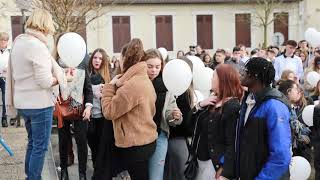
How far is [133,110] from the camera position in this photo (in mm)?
4629

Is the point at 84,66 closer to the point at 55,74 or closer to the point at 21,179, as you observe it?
the point at 55,74

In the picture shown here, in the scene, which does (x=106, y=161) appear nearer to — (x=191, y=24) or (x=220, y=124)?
(x=220, y=124)

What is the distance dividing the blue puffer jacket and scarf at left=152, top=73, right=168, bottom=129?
1.60m

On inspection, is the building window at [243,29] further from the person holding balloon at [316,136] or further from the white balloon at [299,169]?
the white balloon at [299,169]

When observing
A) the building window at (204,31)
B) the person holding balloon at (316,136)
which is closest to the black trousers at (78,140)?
the person holding balloon at (316,136)

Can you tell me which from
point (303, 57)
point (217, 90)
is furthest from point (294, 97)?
point (303, 57)

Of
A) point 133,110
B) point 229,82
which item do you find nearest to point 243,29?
point 133,110

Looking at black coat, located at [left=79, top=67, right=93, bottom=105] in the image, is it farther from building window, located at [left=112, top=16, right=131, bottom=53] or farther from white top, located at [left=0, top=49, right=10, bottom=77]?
building window, located at [left=112, top=16, right=131, bottom=53]

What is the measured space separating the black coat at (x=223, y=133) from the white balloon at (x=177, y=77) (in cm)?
54

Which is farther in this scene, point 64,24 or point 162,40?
point 162,40

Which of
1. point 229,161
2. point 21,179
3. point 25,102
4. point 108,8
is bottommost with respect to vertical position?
point 21,179

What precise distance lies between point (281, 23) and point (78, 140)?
34.1m

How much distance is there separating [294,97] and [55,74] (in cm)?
338

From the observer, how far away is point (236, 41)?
3781 cm
